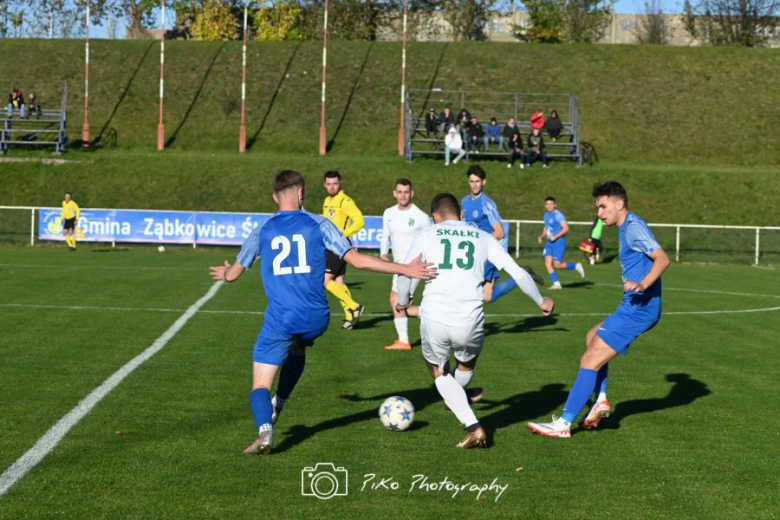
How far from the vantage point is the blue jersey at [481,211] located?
14461mm

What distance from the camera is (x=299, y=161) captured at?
48844 mm

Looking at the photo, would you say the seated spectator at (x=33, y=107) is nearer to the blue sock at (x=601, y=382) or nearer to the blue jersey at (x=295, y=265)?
the blue sock at (x=601, y=382)

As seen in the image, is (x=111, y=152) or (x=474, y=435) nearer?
(x=474, y=435)

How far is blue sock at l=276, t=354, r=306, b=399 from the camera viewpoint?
8.40 m

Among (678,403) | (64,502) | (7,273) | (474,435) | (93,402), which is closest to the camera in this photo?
(64,502)

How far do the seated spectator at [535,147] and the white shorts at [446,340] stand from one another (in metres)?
38.6

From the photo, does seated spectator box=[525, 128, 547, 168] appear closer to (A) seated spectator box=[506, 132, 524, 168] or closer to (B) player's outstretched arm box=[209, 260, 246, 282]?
(A) seated spectator box=[506, 132, 524, 168]

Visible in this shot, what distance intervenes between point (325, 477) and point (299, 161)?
42422 millimetres

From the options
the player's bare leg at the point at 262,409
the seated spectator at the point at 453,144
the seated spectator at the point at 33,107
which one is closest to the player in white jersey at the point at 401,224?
the player's bare leg at the point at 262,409

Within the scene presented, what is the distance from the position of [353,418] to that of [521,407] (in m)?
1.71

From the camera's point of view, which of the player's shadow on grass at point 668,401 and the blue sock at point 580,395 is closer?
the blue sock at point 580,395

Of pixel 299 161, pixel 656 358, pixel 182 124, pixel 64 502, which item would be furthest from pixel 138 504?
pixel 182 124

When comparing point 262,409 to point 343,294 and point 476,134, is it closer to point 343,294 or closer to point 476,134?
point 343,294

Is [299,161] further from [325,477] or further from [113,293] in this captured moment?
[325,477]
